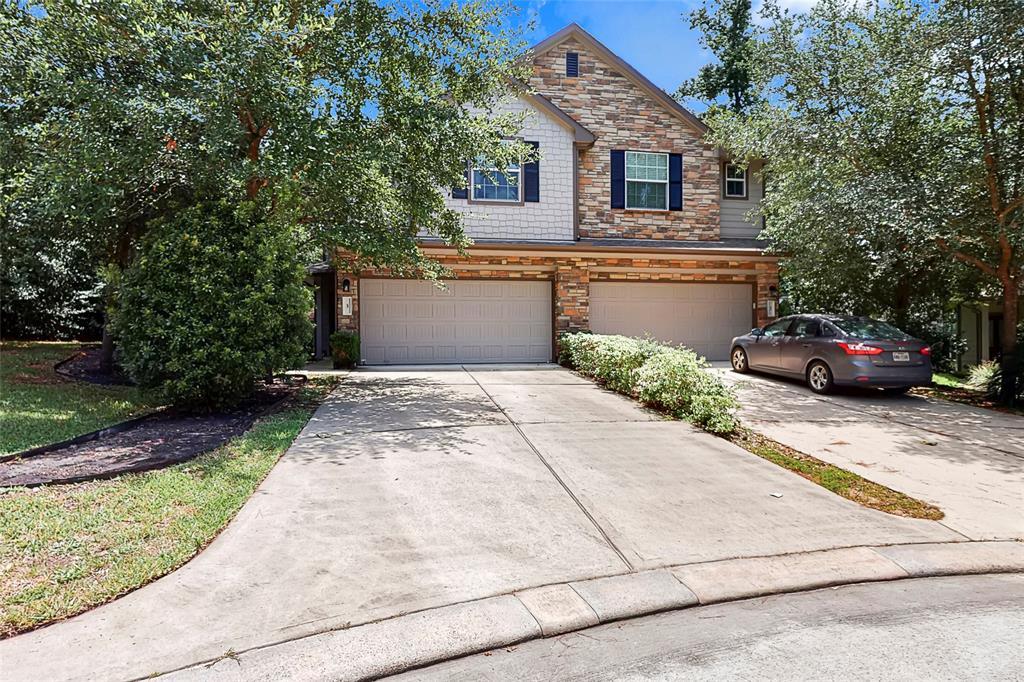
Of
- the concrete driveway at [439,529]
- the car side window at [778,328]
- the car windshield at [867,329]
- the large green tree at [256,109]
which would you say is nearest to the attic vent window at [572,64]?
the large green tree at [256,109]

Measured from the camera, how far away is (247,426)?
7.36 meters

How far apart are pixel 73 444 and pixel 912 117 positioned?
1347 cm

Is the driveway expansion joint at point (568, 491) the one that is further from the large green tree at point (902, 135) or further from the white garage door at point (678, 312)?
the white garage door at point (678, 312)

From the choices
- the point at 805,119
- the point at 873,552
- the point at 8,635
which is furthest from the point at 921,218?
the point at 8,635

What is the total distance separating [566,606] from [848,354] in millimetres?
8749

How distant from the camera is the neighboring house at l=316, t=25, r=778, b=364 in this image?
1445 centimetres

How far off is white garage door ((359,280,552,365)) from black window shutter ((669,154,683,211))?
14.4ft

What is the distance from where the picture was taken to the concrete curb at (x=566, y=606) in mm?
2775

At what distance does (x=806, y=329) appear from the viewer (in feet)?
37.0

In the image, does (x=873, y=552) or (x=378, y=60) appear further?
(x=378, y=60)

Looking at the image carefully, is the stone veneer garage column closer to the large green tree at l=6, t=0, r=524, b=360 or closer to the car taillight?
the large green tree at l=6, t=0, r=524, b=360

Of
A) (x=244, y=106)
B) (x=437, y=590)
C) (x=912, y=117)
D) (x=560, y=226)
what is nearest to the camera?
(x=437, y=590)

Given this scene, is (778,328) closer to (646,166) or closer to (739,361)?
(739,361)

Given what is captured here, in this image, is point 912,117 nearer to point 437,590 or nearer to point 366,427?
point 366,427
